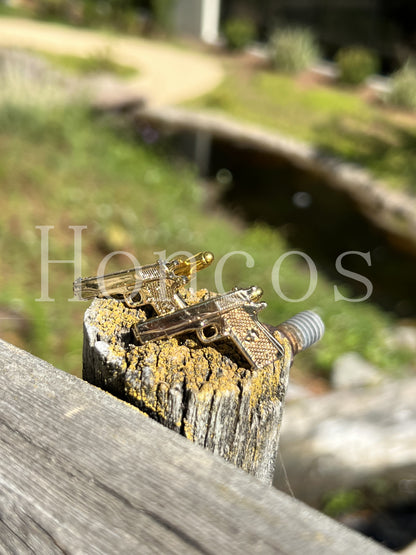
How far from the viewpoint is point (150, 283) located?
1.36 m

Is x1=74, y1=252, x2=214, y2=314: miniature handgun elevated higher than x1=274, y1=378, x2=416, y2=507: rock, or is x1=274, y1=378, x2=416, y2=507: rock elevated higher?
x1=74, y1=252, x2=214, y2=314: miniature handgun

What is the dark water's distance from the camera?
6695mm

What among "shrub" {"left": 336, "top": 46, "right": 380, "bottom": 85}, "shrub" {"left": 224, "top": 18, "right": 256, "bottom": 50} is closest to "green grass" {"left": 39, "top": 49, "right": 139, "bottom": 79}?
"shrub" {"left": 224, "top": 18, "right": 256, "bottom": 50}

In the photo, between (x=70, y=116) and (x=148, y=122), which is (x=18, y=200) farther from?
(x=148, y=122)

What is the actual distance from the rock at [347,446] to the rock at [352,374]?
0.94ft

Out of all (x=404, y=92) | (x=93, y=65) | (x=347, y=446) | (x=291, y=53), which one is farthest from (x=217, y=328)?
(x=291, y=53)

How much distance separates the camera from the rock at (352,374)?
15.2 ft

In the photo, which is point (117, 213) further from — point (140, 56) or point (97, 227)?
point (140, 56)

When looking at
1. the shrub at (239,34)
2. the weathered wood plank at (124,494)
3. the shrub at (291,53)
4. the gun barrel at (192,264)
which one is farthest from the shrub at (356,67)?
the weathered wood plank at (124,494)

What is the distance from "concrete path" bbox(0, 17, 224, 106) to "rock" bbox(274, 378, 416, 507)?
8597mm

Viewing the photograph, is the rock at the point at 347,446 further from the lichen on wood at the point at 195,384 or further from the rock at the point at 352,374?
the lichen on wood at the point at 195,384

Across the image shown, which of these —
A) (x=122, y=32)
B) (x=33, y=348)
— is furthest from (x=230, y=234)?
(x=122, y=32)

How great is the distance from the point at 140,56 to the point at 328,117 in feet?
21.2

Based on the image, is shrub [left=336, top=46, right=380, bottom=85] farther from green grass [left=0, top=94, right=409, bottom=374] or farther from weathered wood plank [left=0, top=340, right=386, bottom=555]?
weathered wood plank [left=0, top=340, right=386, bottom=555]
